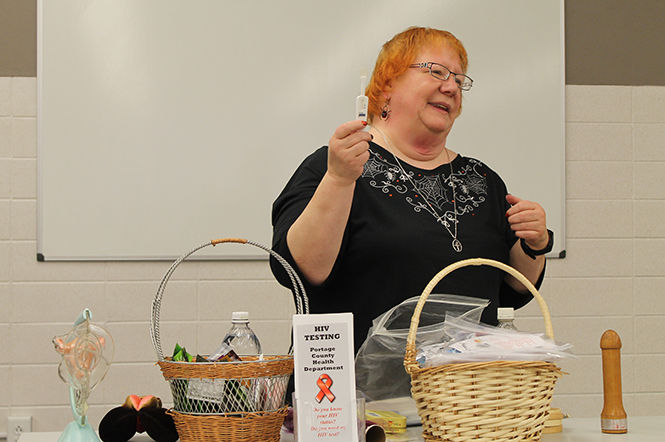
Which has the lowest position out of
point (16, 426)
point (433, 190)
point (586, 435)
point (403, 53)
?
point (16, 426)

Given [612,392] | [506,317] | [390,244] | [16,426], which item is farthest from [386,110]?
[16,426]

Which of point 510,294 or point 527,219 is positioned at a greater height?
point 527,219

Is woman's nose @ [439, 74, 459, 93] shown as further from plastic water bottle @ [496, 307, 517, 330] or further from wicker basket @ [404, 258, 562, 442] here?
wicker basket @ [404, 258, 562, 442]

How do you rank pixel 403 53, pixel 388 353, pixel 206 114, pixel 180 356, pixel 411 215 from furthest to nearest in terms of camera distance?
pixel 206 114
pixel 403 53
pixel 411 215
pixel 388 353
pixel 180 356

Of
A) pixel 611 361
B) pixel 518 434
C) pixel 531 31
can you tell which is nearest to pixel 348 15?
pixel 531 31

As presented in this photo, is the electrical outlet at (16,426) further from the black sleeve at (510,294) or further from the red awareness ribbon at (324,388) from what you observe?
the red awareness ribbon at (324,388)

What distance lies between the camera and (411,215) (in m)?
1.57

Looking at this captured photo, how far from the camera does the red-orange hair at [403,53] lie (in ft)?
5.46

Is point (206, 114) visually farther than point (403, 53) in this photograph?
Yes

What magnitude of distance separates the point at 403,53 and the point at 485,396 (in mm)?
887

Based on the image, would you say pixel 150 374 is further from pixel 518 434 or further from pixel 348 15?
pixel 518 434

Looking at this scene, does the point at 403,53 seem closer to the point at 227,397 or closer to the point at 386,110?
the point at 386,110

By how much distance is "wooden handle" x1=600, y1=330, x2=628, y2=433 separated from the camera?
1.30 m

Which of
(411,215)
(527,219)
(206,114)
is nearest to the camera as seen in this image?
(527,219)
